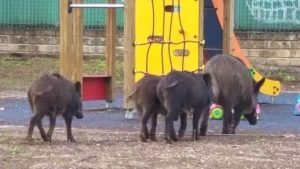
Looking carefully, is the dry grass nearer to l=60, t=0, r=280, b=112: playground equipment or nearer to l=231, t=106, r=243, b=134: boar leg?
l=60, t=0, r=280, b=112: playground equipment

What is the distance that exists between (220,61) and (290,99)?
7.55 meters

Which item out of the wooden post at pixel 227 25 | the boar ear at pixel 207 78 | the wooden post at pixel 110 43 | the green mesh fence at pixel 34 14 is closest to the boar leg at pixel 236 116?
the boar ear at pixel 207 78

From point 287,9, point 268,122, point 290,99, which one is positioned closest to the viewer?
point 268,122

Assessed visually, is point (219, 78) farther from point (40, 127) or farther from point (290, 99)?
point (290, 99)

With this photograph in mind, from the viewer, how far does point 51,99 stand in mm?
10992

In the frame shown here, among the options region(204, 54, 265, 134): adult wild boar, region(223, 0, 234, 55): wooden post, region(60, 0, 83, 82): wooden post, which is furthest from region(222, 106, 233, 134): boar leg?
region(60, 0, 83, 82): wooden post

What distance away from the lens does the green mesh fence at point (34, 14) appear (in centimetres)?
2725

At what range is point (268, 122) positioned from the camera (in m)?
15.1

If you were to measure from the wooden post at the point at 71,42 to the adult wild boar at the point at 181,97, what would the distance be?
4.63 m

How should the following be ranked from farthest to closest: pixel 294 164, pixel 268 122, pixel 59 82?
pixel 268 122 → pixel 59 82 → pixel 294 164

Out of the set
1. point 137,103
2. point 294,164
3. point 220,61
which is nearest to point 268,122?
point 220,61

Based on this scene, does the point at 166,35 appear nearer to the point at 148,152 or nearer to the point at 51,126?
the point at 51,126

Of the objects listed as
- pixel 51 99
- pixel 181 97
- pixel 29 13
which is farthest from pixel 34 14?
pixel 181 97

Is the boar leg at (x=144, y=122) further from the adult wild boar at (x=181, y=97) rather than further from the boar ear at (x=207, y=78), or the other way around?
the boar ear at (x=207, y=78)
